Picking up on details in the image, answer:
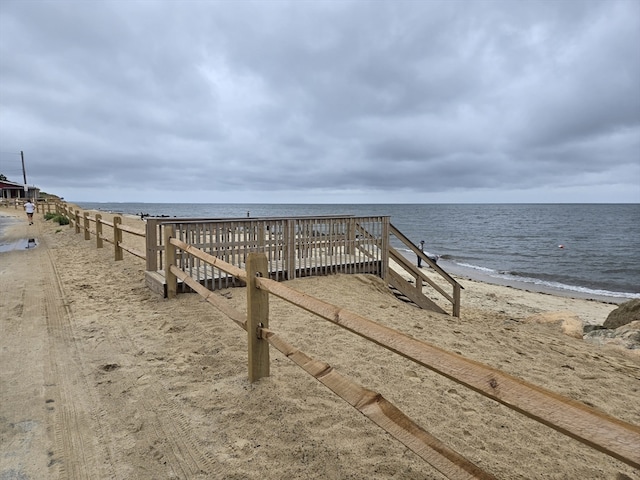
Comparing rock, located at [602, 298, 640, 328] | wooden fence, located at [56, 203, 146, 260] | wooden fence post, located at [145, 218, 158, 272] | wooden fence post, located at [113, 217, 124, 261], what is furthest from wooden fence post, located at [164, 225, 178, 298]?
rock, located at [602, 298, 640, 328]

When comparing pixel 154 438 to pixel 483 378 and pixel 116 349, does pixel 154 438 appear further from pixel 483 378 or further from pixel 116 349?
pixel 483 378

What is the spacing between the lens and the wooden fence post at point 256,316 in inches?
130

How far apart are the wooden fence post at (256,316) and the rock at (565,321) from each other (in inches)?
258

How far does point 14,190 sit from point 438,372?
74148 mm

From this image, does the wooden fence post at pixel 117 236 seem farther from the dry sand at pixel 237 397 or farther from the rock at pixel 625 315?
the rock at pixel 625 315

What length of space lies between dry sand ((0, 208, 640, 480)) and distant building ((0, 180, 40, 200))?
6311 cm

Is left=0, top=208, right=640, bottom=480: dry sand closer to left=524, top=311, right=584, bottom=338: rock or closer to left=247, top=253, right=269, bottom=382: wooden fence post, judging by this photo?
left=247, top=253, right=269, bottom=382: wooden fence post

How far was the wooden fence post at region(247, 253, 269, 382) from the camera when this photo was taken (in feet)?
10.9

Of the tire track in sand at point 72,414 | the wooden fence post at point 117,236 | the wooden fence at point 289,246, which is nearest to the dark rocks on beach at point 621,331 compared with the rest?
the wooden fence at point 289,246

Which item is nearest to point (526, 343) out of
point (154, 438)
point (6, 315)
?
point (154, 438)

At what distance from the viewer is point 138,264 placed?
378 inches

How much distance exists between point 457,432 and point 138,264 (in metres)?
8.68

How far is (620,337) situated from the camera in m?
7.53

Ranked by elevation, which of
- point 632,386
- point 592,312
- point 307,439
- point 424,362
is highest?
point 424,362
